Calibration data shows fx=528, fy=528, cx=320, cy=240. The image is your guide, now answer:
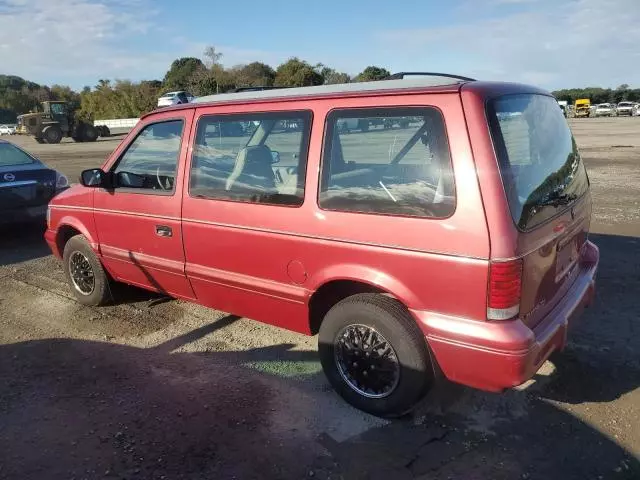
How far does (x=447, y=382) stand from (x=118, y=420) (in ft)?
6.89

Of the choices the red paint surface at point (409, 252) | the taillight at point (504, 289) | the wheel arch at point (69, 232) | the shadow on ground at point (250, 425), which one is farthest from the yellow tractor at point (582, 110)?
the taillight at point (504, 289)

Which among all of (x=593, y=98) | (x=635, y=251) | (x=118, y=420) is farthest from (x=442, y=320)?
(x=593, y=98)

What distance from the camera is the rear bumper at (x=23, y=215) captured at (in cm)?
713

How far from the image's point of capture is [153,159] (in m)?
4.19

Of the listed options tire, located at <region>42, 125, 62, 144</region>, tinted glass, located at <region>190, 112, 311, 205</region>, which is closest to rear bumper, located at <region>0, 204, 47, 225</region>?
tinted glass, located at <region>190, 112, 311, 205</region>

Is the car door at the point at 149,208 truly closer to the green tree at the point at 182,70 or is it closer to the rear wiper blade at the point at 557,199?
the rear wiper blade at the point at 557,199

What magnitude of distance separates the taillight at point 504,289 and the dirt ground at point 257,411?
0.81 m

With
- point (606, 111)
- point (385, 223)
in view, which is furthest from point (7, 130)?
point (385, 223)

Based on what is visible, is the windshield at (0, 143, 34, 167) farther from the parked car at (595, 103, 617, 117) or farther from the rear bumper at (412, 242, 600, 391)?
the parked car at (595, 103, 617, 117)

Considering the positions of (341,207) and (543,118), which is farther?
(543,118)

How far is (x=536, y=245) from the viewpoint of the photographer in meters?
2.71

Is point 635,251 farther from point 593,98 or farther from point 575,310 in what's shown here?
point 593,98

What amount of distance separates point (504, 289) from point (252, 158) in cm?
189

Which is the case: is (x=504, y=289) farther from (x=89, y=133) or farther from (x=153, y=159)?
(x=89, y=133)
